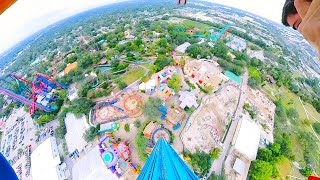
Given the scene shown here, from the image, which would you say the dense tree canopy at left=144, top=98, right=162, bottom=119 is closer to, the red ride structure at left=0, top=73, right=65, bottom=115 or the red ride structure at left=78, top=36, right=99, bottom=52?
the red ride structure at left=0, top=73, right=65, bottom=115

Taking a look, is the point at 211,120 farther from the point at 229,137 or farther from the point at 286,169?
the point at 286,169

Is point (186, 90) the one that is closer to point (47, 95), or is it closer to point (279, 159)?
point (279, 159)

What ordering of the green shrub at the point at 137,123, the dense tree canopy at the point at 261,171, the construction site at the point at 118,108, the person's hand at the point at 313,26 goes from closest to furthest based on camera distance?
the person's hand at the point at 313,26, the dense tree canopy at the point at 261,171, the green shrub at the point at 137,123, the construction site at the point at 118,108

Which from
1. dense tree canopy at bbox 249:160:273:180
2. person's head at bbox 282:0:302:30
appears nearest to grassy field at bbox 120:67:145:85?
dense tree canopy at bbox 249:160:273:180

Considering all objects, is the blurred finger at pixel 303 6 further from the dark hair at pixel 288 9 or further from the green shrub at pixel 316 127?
the green shrub at pixel 316 127

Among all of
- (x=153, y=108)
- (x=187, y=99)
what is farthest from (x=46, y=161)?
(x=187, y=99)

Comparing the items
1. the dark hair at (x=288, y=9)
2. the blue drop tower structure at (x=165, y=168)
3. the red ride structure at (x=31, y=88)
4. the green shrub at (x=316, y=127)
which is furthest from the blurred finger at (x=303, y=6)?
the green shrub at (x=316, y=127)

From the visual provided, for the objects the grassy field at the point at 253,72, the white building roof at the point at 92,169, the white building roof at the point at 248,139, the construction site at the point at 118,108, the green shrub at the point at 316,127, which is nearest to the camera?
the white building roof at the point at 92,169

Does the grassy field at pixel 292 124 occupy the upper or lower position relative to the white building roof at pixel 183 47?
lower
